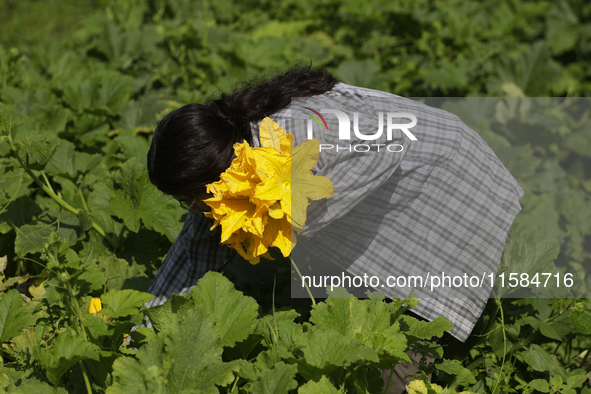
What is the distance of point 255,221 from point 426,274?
913 millimetres

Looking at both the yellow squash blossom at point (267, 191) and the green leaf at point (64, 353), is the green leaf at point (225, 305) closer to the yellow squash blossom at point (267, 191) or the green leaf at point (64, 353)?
the yellow squash blossom at point (267, 191)

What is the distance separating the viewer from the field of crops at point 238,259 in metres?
1.69

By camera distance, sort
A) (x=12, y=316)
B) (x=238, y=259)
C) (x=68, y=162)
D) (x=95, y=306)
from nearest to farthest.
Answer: (x=12, y=316) < (x=95, y=306) < (x=238, y=259) < (x=68, y=162)

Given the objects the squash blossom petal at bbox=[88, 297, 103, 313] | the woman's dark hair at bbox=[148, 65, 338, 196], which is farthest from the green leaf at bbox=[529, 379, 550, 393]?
the squash blossom petal at bbox=[88, 297, 103, 313]

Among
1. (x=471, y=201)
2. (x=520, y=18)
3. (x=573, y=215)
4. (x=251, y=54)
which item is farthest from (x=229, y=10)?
(x=471, y=201)

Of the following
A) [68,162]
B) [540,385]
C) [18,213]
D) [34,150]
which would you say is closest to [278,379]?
[540,385]

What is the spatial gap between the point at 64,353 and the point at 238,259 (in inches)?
46.5

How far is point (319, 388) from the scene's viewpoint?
5.18 ft

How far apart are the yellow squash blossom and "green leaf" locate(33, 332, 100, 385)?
1.67 feet

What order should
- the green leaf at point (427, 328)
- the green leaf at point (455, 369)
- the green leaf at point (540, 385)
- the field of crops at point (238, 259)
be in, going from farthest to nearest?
1. the green leaf at point (540, 385)
2. the green leaf at point (455, 369)
3. the green leaf at point (427, 328)
4. the field of crops at point (238, 259)

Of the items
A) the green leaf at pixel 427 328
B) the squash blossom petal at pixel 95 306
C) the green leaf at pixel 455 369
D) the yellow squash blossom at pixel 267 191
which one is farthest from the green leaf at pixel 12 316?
the green leaf at pixel 455 369

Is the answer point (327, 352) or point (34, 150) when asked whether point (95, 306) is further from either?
point (327, 352)

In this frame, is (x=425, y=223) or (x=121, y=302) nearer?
(x=121, y=302)

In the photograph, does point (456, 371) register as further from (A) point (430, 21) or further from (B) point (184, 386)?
(A) point (430, 21)
